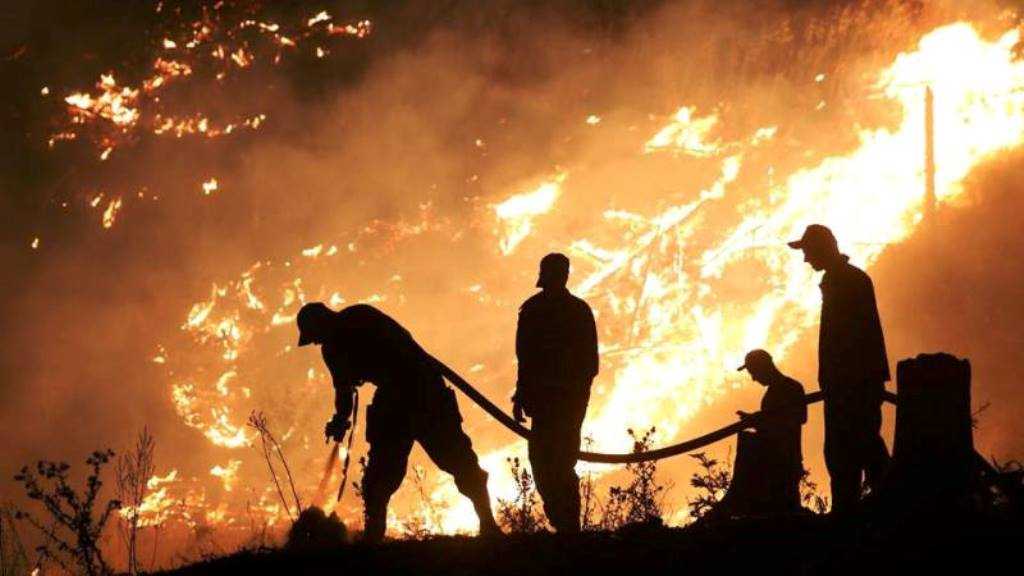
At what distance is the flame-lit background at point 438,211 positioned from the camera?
2783cm

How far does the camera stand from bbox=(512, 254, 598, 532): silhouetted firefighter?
27.3 feet

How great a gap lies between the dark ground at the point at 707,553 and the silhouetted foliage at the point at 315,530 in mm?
491

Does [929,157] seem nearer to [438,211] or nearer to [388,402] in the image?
[438,211]

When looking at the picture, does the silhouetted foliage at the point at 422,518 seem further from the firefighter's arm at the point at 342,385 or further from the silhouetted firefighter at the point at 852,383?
the silhouetted firefighter at the point at 852,383

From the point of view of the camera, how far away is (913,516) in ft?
18.5

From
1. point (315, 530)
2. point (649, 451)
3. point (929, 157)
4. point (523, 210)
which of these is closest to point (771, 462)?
point (649, 451)

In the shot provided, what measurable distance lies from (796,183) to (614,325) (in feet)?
21.5

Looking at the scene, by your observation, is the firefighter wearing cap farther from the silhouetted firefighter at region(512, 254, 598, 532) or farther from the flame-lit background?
the flame-lit background

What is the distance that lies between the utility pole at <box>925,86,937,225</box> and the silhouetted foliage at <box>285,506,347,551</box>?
1011 inches

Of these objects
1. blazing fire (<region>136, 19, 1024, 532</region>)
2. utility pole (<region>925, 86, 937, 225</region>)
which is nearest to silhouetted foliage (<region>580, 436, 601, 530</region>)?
blazing fire (<region>136, 19, 1024, 532</region>)

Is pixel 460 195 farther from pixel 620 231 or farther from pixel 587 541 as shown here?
pixel 587 541

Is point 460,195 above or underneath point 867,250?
above

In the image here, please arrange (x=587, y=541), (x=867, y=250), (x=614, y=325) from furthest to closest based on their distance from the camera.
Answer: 1. (x=867, y=250)
2. (x=614, y=325)
3. (x=587, y=541)

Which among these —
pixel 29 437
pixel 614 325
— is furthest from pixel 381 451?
pixel 29 437
